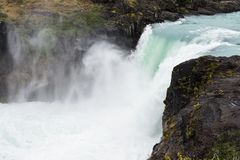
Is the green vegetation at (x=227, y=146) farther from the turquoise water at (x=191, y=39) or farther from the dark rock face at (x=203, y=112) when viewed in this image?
the turquoise water at (x=191, y=39)

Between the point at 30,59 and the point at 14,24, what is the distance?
289 cm

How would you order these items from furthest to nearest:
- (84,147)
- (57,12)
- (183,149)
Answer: (57,12) → (84,147) → (183,149)

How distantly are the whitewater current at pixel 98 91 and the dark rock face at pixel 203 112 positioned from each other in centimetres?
442

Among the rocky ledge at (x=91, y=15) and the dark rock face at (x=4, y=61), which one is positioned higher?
the rocky ledge at (x=91, y=15)

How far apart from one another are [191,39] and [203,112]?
497 inches

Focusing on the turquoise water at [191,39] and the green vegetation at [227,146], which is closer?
the green vegetation at [227,146]

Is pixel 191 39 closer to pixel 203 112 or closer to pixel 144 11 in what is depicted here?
pixel 144 11

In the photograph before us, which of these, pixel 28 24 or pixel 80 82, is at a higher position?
pixel 28 24

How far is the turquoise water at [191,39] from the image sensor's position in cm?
2599

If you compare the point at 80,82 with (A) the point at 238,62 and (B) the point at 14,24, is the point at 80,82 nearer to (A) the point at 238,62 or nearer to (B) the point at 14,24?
(B) the point at 14,24

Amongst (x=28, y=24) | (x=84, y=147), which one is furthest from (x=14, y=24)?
(x=84, y=147)

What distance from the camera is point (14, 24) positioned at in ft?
109

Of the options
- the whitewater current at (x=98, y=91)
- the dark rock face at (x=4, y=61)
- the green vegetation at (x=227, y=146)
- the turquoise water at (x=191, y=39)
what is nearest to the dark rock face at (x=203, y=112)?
the green vegetation at (x=227, y=146)

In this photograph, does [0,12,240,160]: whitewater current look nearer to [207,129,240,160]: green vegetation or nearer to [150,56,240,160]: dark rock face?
[150,56,240,160]: dark rock face
